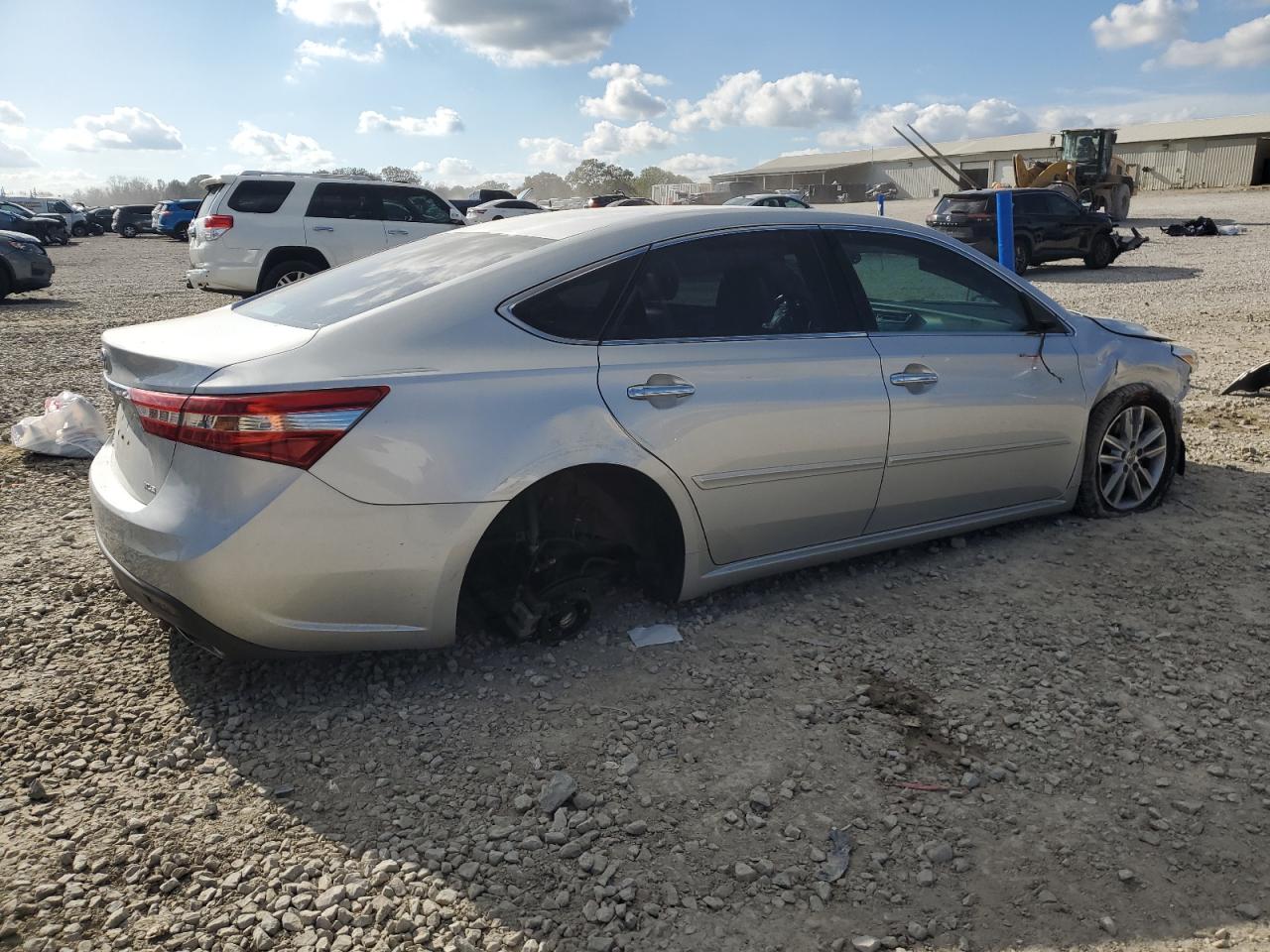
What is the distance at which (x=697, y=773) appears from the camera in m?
2.96

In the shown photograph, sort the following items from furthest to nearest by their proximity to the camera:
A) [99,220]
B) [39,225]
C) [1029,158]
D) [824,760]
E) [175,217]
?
[1029,158] → [99,220] → [175,217] → [39,225] → [824,760]

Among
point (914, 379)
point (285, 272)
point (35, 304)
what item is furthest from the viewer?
point (35, 304)

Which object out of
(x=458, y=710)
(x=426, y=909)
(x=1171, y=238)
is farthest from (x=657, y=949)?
(x=1171, y=238)

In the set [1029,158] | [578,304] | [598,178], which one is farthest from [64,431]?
[598,178]

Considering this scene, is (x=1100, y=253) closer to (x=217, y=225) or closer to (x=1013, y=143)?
(x=217, y=225)

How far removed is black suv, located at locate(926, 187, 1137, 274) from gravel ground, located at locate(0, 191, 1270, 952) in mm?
15373

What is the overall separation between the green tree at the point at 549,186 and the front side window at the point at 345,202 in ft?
351

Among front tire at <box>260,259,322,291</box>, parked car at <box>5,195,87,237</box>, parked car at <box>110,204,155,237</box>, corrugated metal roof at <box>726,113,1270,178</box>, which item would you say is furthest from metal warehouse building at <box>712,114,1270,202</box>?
parked car at <box>5,195,87,237</box>

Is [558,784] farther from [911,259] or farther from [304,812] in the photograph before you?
[911,259]

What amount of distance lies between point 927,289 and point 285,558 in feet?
9.85

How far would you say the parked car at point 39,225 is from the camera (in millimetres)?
37812

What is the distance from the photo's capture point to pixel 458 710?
10.8 feet

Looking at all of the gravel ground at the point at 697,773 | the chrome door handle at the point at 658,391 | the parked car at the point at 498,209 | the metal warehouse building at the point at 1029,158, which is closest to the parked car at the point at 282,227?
the gravel ground at the point at 697,773

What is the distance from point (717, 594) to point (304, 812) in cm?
195
